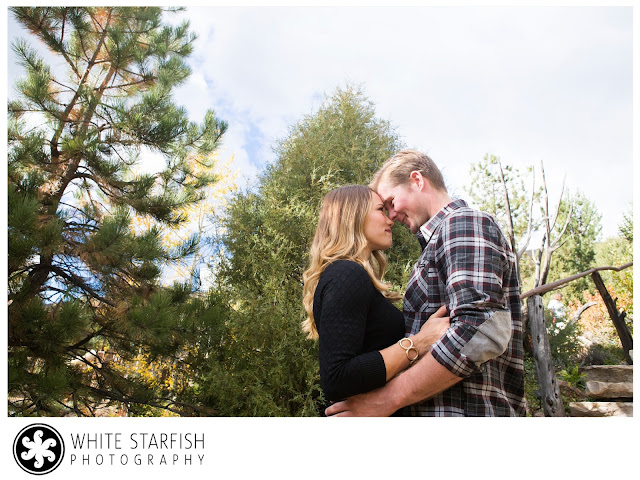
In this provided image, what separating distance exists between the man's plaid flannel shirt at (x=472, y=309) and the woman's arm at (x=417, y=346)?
60mm

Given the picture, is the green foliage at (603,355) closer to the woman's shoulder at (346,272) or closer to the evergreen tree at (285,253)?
the evergreen tree at (285,253)

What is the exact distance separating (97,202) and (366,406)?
4.95 m

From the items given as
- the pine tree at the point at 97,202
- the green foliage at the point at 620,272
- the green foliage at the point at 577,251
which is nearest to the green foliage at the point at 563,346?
the green foliage at the point at 620,272

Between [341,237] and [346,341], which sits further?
[341,237]

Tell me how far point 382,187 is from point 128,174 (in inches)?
174

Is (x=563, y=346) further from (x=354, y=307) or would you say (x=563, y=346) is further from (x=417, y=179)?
(x=354, y=307)

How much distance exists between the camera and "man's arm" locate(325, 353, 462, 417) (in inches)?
51.3

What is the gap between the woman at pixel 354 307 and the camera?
4.45 ft

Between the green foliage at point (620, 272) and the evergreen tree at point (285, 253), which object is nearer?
the evergreen tree at point (285, 253)

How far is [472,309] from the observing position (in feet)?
4.23

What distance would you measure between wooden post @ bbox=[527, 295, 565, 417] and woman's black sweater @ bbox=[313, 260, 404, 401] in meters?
4.44
